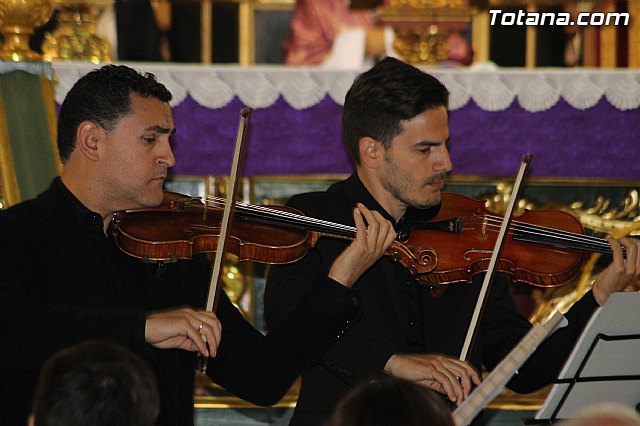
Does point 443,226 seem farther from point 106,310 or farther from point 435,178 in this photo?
point 106,310

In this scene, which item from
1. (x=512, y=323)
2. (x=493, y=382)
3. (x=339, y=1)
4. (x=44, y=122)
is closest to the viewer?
(x=493, y=382)

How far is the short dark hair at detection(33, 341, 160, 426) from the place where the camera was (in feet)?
6.20

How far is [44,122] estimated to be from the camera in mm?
4055

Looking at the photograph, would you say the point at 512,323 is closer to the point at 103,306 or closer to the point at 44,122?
the point at 103,306

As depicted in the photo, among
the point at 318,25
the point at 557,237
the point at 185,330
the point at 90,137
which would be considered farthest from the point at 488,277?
the point at 318,25

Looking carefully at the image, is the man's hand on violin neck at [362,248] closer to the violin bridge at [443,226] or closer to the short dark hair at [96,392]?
the violin bridge at [443,226]

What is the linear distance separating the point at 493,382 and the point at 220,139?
1.91 m

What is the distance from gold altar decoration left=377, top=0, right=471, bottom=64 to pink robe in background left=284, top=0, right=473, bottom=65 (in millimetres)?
1637

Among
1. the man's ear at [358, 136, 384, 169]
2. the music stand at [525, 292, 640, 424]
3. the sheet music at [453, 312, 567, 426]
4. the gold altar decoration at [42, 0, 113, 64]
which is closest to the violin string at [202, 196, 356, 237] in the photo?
the man's ear at [358, 136, 384, 169]

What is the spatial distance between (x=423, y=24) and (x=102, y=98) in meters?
2.36

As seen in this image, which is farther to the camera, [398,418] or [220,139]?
[220,139]

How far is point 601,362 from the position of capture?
3.09 m

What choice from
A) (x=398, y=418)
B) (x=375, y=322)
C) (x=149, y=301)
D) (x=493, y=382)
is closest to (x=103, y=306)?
(x=149, y=301)

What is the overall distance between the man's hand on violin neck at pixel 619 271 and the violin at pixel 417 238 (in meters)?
0.06
